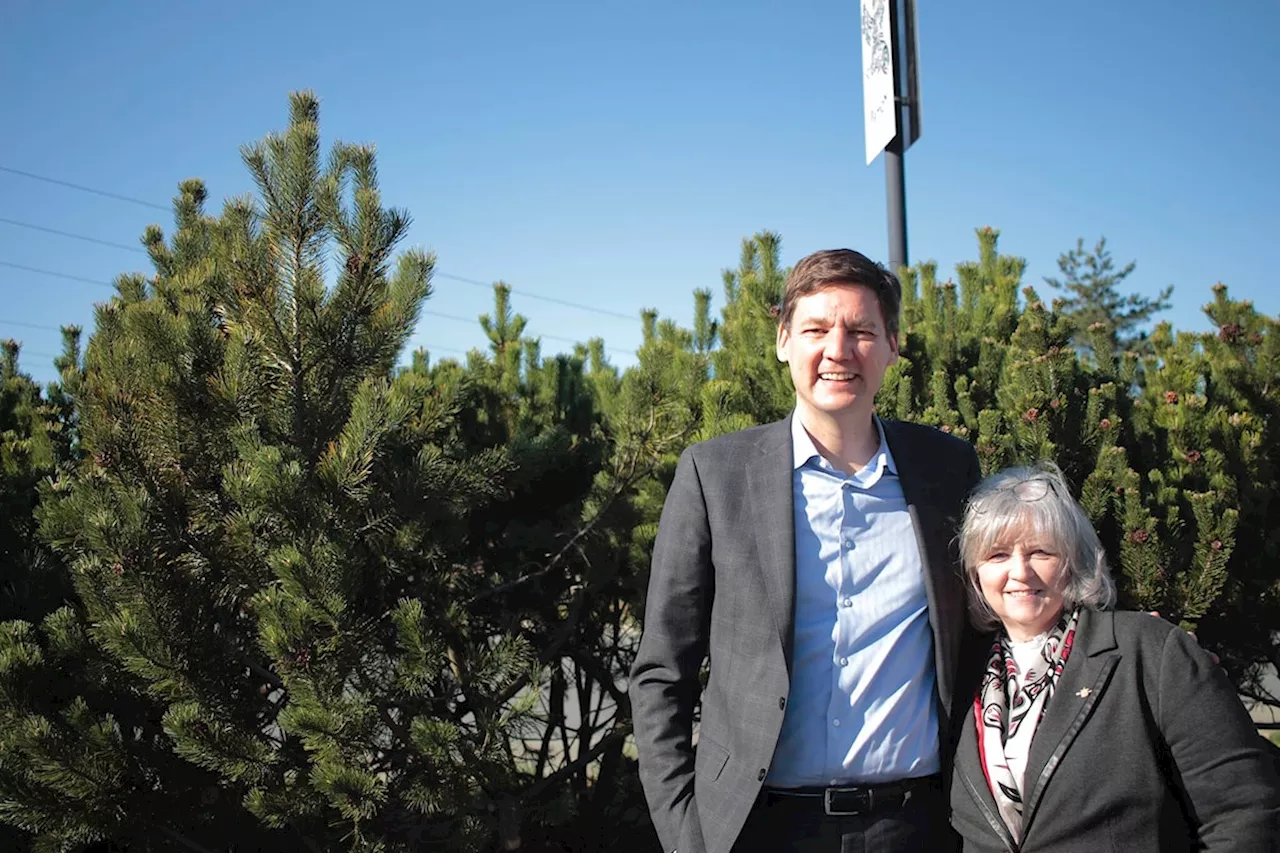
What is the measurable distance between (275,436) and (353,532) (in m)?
0.36

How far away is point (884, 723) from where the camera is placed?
204 centimetres

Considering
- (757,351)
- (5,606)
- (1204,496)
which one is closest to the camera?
(5,606)

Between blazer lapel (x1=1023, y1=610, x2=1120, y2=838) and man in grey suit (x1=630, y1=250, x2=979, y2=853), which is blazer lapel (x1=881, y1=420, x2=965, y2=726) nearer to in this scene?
man in grey suit (x1=630, y1=250, x2=979, y2=853)

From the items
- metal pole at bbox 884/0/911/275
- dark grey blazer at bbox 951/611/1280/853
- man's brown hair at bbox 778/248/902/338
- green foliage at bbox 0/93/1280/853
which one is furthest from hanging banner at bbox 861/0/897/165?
dark grey blazer at bbox 951/611/1280/853

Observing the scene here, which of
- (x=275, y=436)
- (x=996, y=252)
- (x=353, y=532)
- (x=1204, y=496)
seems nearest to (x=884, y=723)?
(x=353, y=532)

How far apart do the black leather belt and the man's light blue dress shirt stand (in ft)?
0.05

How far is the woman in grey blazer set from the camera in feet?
5.84

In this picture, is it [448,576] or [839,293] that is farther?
[448,576]

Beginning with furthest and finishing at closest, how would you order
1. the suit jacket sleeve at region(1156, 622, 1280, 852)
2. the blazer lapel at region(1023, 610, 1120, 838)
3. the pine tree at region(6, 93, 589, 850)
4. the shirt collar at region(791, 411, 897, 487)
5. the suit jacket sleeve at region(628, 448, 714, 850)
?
the pine tree at region(6, 93, 589, 850) < the shirt collar at region(791, 411, 897, 487) < the suit jacket sleeve at region(628, 448, 714, 850) < the blazer lapel at region(1023, 610, 1120, 838) < the suit jacket sleeve at region(1156, 622, 1280, 852)

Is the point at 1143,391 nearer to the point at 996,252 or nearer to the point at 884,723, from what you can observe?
the point at 996,252

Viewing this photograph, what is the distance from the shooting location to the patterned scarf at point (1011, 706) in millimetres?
1965

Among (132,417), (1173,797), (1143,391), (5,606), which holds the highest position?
(1143,391)

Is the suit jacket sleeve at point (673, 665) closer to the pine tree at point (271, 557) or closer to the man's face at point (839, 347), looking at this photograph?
the man's face at point (839, 347)

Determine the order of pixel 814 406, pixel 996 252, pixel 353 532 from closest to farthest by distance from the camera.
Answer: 1. pixel 814 406
2. pixel 353 532
3. pixel 996 252
